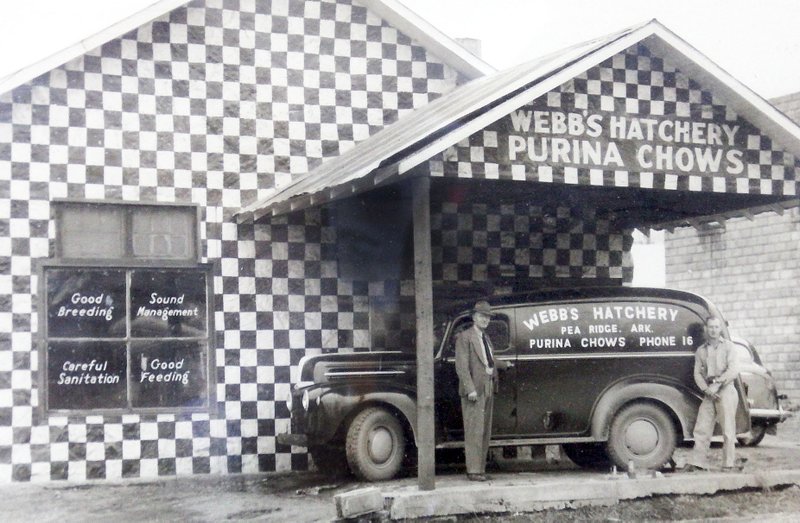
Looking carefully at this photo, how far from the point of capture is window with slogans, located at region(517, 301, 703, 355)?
11.3m

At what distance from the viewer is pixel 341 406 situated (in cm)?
1083

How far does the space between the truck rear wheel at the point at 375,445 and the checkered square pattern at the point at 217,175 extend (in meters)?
1.68

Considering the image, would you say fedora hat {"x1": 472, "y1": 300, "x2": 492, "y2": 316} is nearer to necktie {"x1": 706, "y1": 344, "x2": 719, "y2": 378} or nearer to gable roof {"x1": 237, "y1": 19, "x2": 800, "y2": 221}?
gable roof {"x1": 237, "y1": 19, "x2": 800, "y2": 221}

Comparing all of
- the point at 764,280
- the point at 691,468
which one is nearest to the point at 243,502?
the point at 691,468

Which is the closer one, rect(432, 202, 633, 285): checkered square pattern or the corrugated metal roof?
the corrugated metal roof

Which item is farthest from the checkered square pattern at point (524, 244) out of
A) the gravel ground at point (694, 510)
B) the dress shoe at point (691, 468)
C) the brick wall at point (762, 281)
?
the brick wall at point (762, 281)

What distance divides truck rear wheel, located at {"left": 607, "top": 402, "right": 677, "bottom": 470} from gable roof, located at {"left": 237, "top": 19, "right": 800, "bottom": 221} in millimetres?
3122

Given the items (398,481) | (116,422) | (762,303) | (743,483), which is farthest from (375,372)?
(762,303)

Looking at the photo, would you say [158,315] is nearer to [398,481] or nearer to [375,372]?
[375,372]

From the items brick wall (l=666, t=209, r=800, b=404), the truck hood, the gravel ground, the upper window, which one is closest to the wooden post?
the gravel ground

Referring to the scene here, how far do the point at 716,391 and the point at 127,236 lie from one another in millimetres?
6629

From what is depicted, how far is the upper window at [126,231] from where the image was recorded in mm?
11734

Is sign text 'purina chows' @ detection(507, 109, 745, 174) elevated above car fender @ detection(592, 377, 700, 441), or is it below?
above

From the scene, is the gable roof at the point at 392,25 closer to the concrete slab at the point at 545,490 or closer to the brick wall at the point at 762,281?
the concrete slab at the point at 545,490
